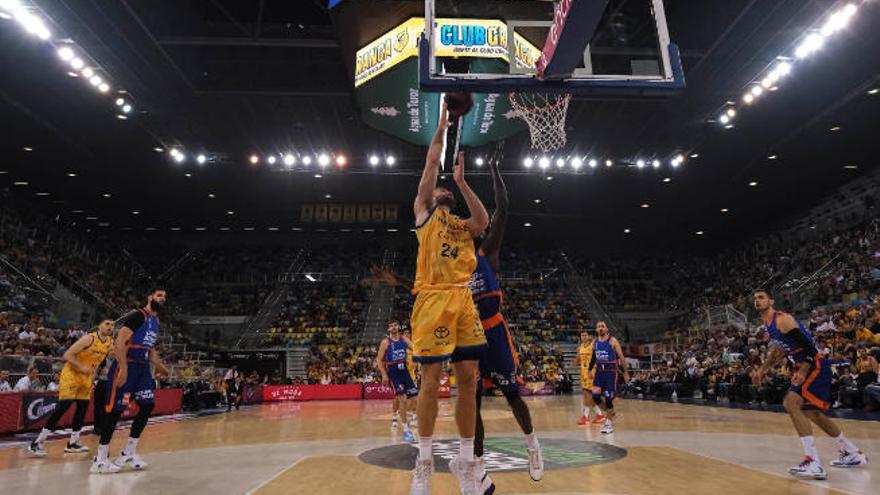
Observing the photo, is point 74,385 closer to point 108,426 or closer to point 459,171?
point 108,426

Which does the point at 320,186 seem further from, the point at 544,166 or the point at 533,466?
the point at 533,466

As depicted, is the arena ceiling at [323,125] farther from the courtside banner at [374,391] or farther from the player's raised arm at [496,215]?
the courtside banner at [374,391]

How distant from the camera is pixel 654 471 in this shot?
5.95 m

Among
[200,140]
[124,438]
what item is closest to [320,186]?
[200,140]

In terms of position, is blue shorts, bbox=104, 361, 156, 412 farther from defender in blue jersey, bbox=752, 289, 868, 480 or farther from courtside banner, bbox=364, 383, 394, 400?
courtside banner, bbox=364, 383, 394, 400

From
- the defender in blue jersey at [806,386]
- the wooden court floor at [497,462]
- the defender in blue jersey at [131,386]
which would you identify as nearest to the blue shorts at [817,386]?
the defender in blue jersey at [806,386]

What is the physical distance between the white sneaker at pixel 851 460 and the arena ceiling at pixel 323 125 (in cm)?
648

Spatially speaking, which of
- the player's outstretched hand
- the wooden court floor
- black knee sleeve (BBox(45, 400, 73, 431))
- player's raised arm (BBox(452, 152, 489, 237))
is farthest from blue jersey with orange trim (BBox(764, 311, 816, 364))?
black knee sleeve (BBox(45, 400, 73, 431))

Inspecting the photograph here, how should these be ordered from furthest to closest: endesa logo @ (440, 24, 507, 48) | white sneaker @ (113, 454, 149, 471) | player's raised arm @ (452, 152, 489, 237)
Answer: endesa logo @ (440, 24, 507, 48)
white sneaker @ (113, 454, 149, 471)
player's raised arm @ (452, 152, 489, 237)

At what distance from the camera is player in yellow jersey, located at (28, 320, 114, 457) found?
901 cm

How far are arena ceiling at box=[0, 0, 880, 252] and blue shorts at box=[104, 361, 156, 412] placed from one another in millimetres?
6933

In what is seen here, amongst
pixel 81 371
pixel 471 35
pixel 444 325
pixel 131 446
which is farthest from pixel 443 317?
pixel 81 371

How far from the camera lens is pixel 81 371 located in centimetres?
897

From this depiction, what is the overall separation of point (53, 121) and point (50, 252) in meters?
10.3
